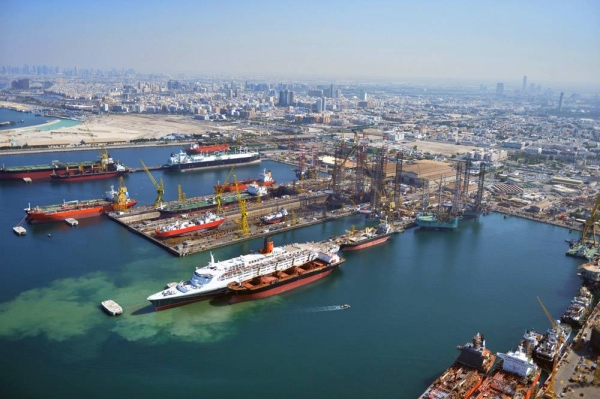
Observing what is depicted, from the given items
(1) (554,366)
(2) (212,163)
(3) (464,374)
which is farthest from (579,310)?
(2) (212,163)

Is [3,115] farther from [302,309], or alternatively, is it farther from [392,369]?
[392,369]

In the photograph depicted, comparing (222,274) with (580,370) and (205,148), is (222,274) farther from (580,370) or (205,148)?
(205,148)

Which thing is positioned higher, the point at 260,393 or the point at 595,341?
the point at 595,341

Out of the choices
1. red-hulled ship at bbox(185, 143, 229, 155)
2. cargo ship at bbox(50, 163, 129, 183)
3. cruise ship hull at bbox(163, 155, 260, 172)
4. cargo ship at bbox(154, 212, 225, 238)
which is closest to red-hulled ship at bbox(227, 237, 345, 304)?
cargo ship at bbox(154, 212, 225, 238)

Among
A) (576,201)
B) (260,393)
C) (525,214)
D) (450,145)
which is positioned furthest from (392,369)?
(450,145)

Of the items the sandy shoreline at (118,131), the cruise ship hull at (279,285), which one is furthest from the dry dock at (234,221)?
the sandy shoreline at (118,131)

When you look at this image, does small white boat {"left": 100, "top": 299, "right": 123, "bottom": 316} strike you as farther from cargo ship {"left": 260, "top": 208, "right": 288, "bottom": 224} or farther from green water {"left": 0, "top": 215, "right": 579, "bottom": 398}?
cargo ship {"left": 260, "top": 208, "right": 288, "bottom": 224}

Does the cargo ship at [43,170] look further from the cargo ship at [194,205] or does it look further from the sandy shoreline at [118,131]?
the cargo ship at [194,205]
